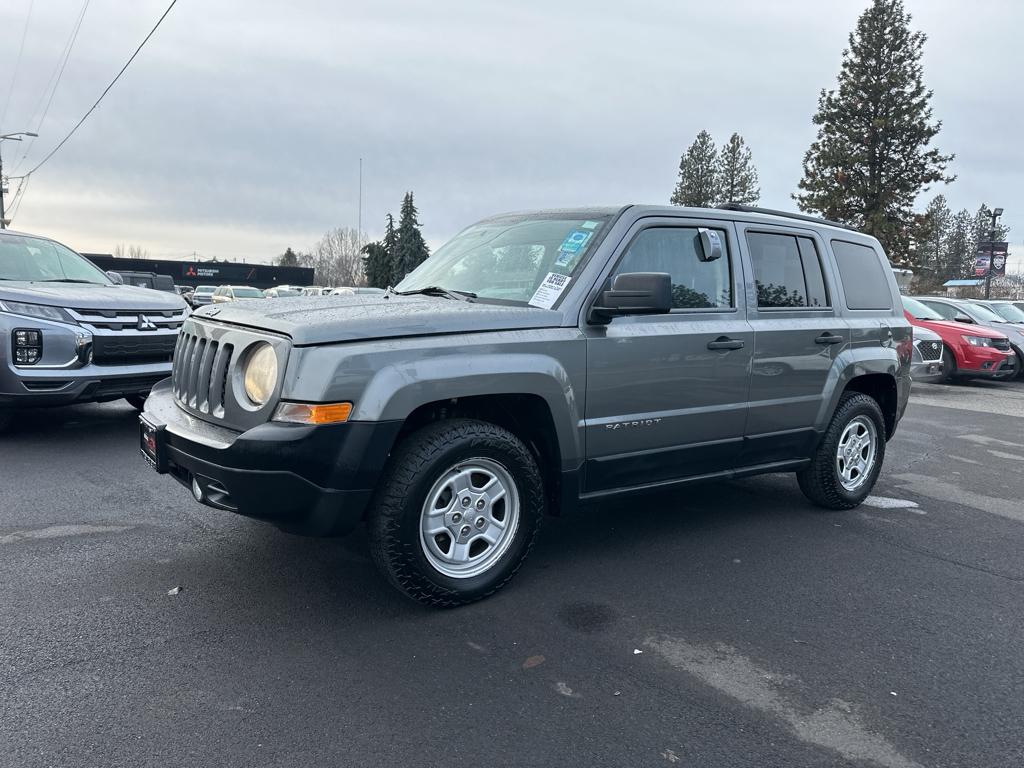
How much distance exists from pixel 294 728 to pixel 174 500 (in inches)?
114

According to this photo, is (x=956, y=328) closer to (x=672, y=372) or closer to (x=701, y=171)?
(x=672, y=372)

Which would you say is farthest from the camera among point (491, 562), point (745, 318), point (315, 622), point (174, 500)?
point (174, 500)

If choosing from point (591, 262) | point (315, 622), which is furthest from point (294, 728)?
point (591, 262)

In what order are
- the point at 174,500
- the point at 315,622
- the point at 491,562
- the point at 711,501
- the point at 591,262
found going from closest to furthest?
the point at 315,622 → the point at 491,562 → the point at 591,262 → the point at 174,500 → the point at 711,501

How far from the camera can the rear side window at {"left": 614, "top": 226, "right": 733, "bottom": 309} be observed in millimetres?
4152

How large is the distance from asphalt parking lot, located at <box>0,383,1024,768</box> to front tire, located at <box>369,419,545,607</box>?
172 mm

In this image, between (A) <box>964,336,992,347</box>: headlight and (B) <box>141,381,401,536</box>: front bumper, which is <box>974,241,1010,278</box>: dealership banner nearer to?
(A) <box>964,336,992,347</box>: headlight

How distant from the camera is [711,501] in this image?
5.61 meters

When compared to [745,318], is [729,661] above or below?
below

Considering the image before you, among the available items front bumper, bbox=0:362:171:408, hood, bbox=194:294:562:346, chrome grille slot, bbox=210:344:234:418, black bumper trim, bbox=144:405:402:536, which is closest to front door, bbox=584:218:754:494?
hood, bbox=194:294:562:346

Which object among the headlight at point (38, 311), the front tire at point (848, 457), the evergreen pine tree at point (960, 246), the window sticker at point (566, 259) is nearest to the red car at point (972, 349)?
the front tire at point (848, 457)

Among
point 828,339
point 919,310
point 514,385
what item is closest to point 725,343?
point 828,339

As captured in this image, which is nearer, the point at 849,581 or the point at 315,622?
the point at 315,622

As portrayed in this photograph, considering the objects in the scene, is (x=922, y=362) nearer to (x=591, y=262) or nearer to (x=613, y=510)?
(x=613, y=510)
